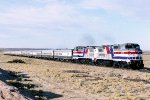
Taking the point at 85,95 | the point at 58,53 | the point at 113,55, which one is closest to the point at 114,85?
the point at 85,95

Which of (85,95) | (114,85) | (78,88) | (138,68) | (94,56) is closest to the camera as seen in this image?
(85,95)

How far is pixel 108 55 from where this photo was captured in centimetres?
5928

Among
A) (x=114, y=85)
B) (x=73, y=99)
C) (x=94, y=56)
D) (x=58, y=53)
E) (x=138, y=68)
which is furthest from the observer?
(x=58, y=53)

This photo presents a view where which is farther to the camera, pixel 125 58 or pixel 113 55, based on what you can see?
pixel 113 55

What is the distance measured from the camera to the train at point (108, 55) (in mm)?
51531

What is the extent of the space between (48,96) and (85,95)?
246 centimetres

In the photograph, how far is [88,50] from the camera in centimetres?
6969

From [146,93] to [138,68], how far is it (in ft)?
86.3

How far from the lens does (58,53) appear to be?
88438 millimetres

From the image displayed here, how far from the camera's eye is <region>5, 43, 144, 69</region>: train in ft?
169

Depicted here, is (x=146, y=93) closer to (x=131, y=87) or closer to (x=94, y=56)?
(x=131, y=87)

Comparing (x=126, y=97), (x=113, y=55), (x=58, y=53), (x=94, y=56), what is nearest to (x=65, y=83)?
(x=126, y=97)

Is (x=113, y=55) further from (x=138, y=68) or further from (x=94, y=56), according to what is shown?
(x=94, y=56)

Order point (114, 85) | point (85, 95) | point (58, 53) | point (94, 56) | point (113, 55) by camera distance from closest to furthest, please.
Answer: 1. point (85, 95)
2. point (114, 85)
3. point (113, 55)
4. point (94, 56)
5. point (58, 53)
